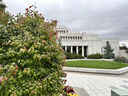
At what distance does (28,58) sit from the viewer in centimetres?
198

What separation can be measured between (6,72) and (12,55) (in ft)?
1.12

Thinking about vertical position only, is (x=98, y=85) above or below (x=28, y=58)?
below

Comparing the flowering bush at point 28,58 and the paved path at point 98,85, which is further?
the paved path at point 98,85

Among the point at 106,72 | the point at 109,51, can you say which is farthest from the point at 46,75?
the point at 109,51

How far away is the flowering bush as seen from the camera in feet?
5.73

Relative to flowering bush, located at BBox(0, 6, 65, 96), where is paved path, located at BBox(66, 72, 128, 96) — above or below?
below

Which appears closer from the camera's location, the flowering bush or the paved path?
the flowering bush

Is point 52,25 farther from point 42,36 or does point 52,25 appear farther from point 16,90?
point 16,90

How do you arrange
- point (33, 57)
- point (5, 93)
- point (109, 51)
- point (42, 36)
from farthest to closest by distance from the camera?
point (109, 51) < point (42, 36) < point (33, 57) < point (5, 93)

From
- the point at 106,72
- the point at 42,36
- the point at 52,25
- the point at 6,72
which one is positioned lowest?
the point at 106,72

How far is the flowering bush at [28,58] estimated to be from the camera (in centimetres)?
175

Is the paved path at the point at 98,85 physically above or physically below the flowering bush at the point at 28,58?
below

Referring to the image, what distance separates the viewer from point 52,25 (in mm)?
2688

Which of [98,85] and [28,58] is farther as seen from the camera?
[98,85]
